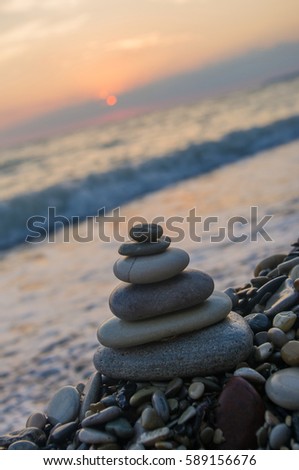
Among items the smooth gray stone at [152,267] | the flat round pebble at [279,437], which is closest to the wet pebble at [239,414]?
the flat round pebble at [279,437]

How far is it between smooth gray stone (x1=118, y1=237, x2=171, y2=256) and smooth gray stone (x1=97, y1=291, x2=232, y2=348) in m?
0.41

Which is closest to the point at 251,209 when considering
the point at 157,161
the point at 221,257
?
the point at 221,257

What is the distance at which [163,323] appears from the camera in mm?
3580

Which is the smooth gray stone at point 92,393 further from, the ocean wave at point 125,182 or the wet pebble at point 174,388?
the ocean wave at point 125,182

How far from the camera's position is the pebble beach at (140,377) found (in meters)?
3.10

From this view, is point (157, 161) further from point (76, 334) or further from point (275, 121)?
point (76, 334)

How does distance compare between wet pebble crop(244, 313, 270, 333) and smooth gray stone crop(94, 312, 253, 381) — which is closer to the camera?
smooth gray stone crop(94, 312, 253, 381)

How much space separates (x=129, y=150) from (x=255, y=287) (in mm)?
18688

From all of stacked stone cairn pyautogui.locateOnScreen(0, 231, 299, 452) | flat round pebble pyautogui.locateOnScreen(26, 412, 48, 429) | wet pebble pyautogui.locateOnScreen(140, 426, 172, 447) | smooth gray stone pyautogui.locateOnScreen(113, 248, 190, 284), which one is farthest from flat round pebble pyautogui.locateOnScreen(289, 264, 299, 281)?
flat round pebble pyautogui.locateOnScreen(26, 412, 48, 429)

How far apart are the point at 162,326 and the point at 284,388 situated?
0.81 metres

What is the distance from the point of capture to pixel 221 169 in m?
17.3

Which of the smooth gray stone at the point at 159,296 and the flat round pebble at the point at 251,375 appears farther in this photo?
the smooth gray stone at the point at 159,296

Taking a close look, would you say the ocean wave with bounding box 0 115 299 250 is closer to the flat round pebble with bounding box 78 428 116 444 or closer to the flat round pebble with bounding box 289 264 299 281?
the flat round pebble with bounding box 289 264 299 281

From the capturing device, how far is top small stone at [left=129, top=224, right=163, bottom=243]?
3.73m
